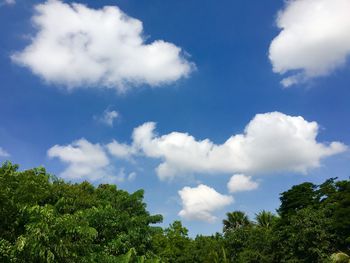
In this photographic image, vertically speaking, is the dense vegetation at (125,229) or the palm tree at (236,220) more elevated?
the palm tree at (236,220)

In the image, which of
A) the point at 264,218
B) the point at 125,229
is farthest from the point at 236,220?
the point at 125,229

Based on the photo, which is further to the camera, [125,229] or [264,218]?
[264,218]

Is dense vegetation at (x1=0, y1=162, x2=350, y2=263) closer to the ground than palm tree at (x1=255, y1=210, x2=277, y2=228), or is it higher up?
closer to the ground

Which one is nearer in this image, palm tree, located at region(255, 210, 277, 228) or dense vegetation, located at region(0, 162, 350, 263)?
dense vegetation, located at region(0, 162, 350, 263)

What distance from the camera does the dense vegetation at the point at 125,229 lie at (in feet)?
43.3

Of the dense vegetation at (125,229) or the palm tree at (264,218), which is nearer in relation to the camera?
the dense vegetation at (125,229)

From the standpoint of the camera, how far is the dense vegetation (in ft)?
43.3

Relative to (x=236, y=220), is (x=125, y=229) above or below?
below

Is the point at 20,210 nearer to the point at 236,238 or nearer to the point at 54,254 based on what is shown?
the point at 54,254

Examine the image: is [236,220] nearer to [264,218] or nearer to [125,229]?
[264,218]

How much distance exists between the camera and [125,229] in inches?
1125

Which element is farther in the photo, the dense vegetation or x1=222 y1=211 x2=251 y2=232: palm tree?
x1=222 y1=211 x2=251 y2=232: palm tree

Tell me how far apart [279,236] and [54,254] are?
3432cm

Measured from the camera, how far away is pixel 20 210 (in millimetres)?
13328
